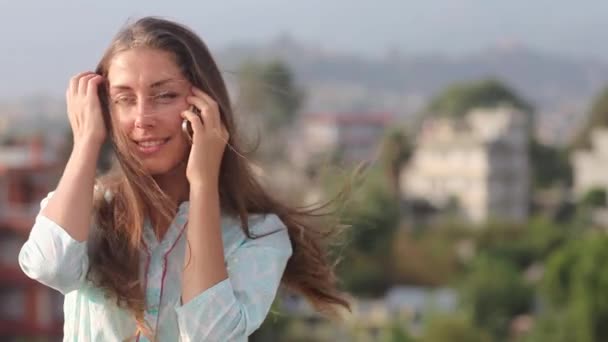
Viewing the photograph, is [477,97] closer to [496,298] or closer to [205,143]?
[496,298]

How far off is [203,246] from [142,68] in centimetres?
17

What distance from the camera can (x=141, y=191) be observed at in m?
1.13

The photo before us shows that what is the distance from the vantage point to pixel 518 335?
19.2 metres

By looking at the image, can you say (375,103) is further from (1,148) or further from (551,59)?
(1,148)

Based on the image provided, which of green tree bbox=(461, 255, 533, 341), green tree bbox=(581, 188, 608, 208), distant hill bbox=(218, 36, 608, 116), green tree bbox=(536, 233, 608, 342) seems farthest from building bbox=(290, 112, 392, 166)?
green tree bbox=(536, 233, 608, 342)

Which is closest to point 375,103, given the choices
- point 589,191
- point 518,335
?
point 589,191

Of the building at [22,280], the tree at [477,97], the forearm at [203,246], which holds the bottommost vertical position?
the tree at [477,97]

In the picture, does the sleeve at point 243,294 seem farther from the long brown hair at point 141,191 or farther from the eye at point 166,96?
the eye at point 166,96

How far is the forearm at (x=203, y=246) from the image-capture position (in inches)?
41.6

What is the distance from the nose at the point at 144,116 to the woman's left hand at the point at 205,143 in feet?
0.09

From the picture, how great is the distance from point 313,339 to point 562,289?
359 cm

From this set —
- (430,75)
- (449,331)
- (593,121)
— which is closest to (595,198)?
(593,121)

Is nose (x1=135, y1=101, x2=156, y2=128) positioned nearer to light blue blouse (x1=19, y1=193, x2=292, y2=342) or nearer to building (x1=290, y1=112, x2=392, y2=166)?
light blue blouse (x1=19, y1=193, x2=292, y2=342)

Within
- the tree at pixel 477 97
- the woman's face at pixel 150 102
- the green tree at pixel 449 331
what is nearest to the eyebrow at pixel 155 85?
the woman's face at pixel 150 102
